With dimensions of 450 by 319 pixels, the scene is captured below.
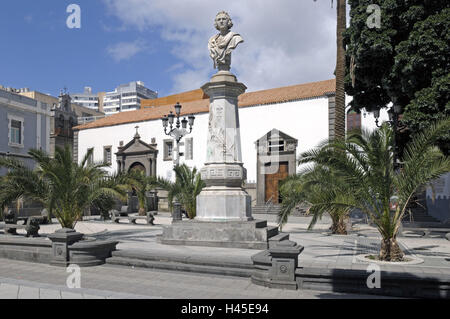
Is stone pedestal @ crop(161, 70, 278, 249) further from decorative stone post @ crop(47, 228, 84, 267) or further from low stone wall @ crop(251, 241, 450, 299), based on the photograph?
low stone wall @ crop(251, 241, 450, 299)

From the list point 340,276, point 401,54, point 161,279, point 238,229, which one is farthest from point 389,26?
point 161,279

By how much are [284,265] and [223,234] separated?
11.6 feet

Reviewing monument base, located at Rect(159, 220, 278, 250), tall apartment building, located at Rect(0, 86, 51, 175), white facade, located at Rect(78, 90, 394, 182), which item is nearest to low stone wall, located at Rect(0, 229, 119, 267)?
monument base, located at Rect(159, 220, 278, 250)

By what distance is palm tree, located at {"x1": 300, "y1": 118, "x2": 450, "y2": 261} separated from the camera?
7551 millimetres

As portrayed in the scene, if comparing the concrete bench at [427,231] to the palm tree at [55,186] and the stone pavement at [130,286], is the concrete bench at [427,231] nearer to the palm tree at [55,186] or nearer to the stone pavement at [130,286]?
the stone pavement at [130,286]

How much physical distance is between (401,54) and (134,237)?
10.6m

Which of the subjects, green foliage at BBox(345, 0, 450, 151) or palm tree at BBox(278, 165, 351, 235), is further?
green foliage at BBox(345, 0, 450, 151)

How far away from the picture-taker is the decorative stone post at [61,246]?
7.87 meters

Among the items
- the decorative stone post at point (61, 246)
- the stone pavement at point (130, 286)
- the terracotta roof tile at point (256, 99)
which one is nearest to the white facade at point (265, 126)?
the terracotta roof tile at point (256, 99)

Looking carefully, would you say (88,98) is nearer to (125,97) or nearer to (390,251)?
(125,97)

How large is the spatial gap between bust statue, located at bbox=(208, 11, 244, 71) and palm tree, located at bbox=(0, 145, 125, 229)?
462cm

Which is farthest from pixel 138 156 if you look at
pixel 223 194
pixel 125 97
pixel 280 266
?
pixel 125 97

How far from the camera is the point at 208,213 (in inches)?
387

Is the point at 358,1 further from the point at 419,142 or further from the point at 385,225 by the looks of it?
the point at 385,225
